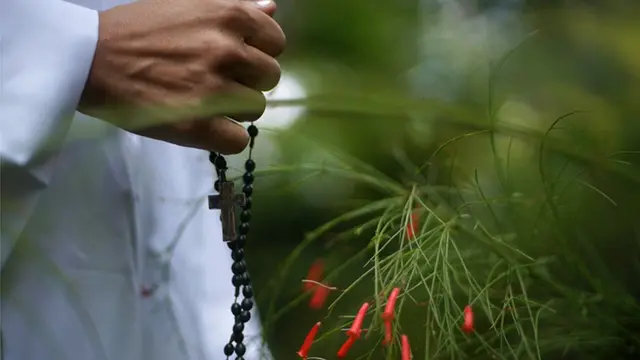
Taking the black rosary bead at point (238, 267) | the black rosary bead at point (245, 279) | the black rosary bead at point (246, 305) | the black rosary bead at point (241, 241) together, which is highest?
the black rosary bead at point (241, 241)

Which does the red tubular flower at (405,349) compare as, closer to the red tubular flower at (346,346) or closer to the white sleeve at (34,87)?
the red tubular flower at (346,346)

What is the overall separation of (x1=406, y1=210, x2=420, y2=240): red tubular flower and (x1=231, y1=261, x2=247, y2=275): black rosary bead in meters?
0.06

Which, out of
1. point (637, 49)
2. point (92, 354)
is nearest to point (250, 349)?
point (92, 354)

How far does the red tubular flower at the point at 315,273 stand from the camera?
0.85ft

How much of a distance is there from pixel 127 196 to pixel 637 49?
237 mm

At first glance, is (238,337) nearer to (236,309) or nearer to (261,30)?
(236,309)

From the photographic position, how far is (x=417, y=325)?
26 cm

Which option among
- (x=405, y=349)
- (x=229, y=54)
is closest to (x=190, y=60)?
(x=229, y=54)

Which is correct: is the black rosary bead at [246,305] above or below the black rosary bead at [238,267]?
below

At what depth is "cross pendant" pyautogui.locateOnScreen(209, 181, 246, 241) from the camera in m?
0.29

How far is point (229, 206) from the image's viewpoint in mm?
292

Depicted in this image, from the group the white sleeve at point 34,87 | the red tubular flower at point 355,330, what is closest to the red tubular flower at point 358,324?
the red tubular flower at point 355,330

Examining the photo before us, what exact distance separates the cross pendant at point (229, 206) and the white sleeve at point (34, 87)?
0.06m

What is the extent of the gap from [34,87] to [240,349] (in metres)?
0.12
